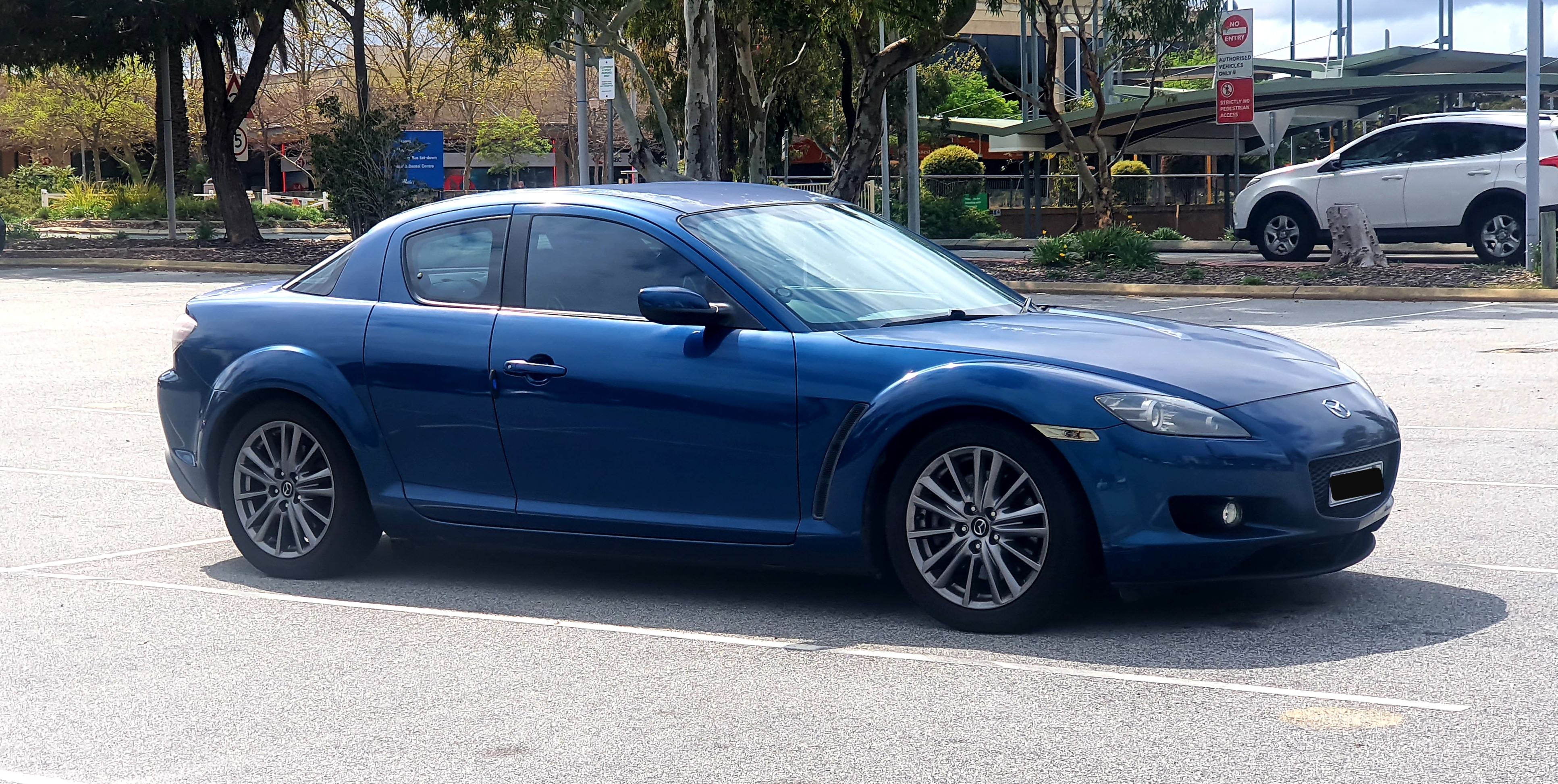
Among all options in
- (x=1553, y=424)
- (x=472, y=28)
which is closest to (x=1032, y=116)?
(x=472, y=28)

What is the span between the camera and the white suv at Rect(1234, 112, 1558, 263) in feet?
71.9

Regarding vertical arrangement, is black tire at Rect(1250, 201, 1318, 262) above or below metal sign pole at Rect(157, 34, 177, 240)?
below

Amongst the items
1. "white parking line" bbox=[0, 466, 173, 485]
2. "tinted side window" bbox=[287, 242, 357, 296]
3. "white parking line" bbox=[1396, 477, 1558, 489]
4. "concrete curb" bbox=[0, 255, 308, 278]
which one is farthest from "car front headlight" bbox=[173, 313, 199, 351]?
"concrete curb" bbox=[0, 255, 308, 278]

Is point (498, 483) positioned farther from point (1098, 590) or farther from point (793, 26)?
point (793, 26)

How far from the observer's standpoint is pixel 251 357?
681 cm

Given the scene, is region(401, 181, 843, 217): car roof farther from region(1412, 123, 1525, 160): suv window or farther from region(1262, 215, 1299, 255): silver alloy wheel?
region(1262, 215, 1299, 255): silver alloy wheel

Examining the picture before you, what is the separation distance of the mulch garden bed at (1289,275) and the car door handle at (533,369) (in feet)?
53.8

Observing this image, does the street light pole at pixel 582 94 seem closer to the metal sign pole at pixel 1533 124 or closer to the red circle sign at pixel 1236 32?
the red circle sign at pixel 1236 32

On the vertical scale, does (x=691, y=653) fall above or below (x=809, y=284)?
below

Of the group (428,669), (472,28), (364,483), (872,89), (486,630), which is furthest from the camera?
(472,28)

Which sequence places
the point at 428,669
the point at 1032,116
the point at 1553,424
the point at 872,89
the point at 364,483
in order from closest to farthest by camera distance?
the point at 428,669
the point at 364,483
the point at 1553,424
the point at 872,89
the point at 1032,116

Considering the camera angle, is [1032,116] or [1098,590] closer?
[1098,590]

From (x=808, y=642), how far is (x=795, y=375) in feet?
2.89

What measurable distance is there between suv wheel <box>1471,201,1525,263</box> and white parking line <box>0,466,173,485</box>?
18093mm
